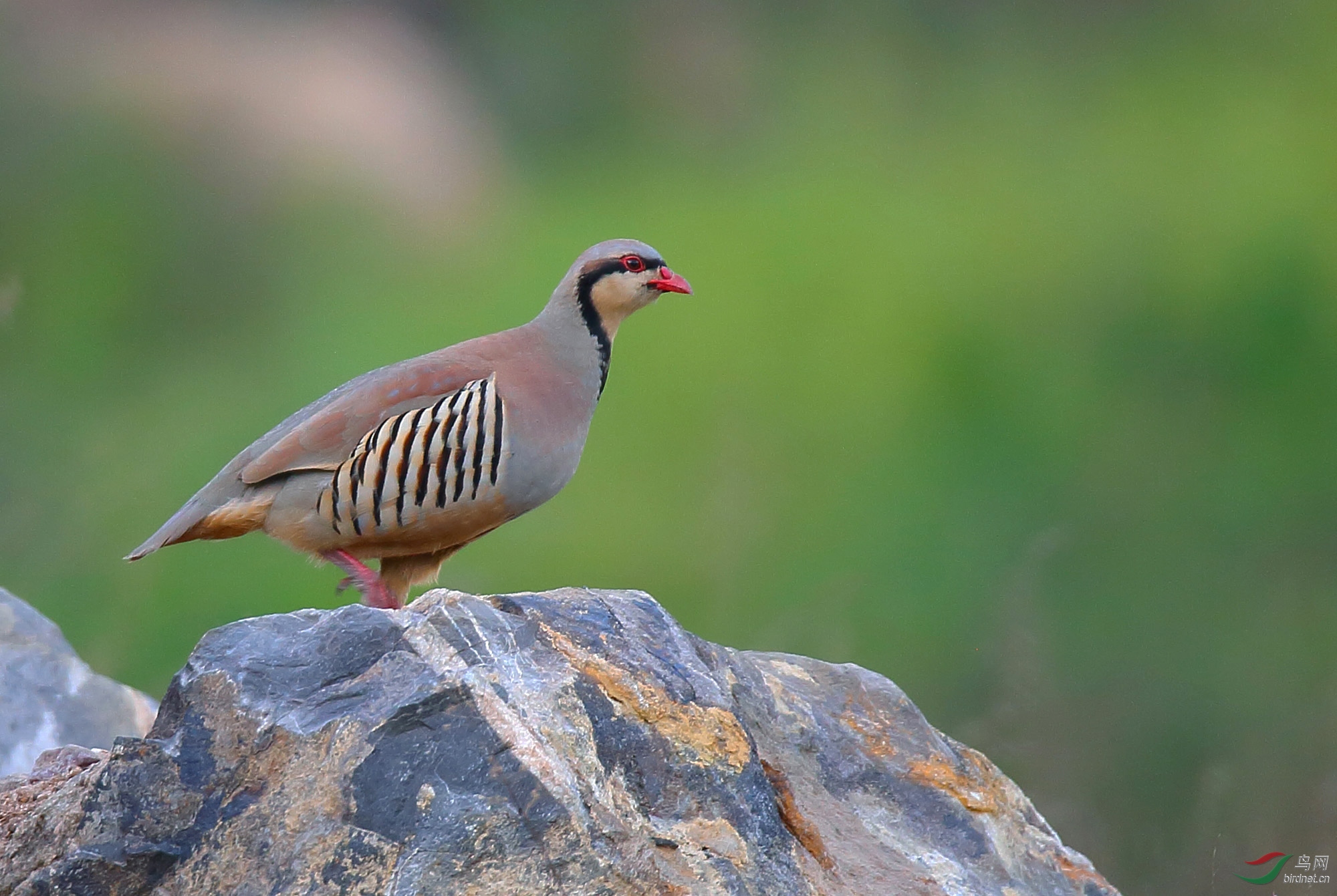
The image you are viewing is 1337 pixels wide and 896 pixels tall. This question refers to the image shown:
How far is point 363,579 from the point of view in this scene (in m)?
3.89

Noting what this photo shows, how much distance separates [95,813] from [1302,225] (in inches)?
265

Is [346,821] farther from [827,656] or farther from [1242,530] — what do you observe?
[1242,530]

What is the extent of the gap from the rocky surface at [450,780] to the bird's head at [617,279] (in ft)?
6.26

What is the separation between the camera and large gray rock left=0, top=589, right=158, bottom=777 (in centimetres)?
358

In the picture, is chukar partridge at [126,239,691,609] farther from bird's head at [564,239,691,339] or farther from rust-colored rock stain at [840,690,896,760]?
rust-colored rock stain at [840,690,896,760]

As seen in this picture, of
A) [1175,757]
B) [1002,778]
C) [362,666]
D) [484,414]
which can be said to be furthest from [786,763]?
[1175,757]

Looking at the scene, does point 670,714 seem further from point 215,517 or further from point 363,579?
point 215,517

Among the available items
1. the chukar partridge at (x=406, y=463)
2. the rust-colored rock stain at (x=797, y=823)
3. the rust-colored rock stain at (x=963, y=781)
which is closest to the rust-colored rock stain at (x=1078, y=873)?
the rust-colored rock stain at (x=963, y=781)

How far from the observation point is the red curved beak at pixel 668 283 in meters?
4.36

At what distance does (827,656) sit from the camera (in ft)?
19.7

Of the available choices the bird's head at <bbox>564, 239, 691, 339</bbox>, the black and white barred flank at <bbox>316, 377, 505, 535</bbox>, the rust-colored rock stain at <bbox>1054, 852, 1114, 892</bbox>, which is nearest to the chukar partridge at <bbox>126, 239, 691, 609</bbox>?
the black and white barred flank at <bbox>316, 377, 505, 535</bbox>

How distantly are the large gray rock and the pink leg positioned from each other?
0.71 meters

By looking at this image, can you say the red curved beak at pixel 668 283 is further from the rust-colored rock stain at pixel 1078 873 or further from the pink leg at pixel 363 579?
the rust-colored rock stain at pixel 1078 873

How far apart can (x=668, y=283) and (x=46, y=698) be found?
2.26 m
